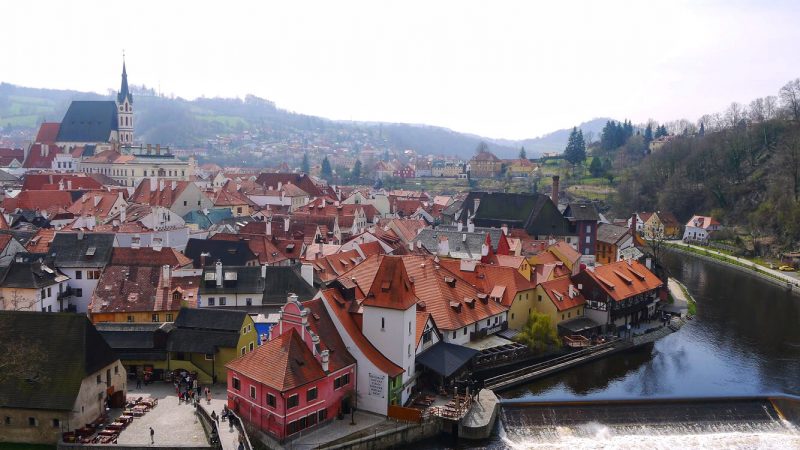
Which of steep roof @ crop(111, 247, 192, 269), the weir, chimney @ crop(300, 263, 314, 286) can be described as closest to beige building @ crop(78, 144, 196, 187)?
steep roof @ crop(111, 247, 192, 269)

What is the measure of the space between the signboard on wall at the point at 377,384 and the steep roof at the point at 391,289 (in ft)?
11.5

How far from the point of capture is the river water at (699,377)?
35.3 metres

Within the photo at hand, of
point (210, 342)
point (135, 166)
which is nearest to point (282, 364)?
point (210, 342)

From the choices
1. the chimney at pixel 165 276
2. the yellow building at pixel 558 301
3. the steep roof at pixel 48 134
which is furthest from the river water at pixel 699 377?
the steep roof at pixel 48 134

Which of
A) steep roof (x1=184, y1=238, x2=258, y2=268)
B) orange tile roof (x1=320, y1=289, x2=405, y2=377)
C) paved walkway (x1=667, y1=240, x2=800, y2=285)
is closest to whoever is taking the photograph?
orange tile roof (x1=320, y1=289, x2=405, y2=377)

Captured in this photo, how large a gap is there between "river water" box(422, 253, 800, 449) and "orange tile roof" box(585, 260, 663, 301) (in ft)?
14.6

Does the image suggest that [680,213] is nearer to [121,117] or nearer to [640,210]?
[640,210]

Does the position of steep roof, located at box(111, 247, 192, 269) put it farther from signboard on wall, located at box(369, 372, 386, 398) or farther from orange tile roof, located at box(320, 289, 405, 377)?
signboard on wall, located at box(369, 372, 386, 398)

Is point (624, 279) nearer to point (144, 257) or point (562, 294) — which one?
point (562, 294)

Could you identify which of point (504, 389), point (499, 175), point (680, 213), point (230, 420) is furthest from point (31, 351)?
point (499, 175)

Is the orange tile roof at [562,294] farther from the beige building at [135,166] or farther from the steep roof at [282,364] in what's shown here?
the beige building at [135,166]

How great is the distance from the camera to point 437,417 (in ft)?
114

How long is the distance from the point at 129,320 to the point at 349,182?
15443 cm

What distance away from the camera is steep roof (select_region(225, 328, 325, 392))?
3133 centimetres
